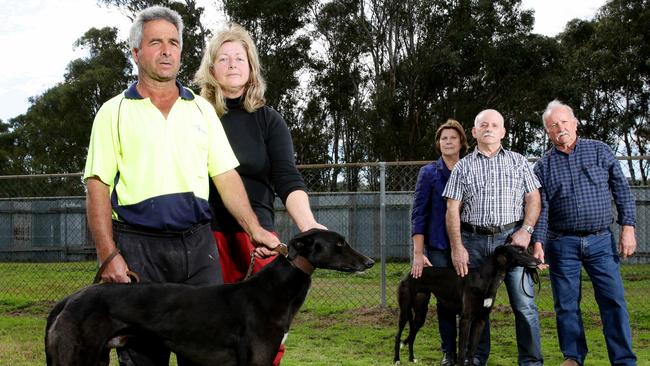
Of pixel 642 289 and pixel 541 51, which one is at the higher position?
pixel 541 51

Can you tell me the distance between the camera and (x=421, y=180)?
639 cm

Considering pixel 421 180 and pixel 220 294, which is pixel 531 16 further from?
pixel 220 294

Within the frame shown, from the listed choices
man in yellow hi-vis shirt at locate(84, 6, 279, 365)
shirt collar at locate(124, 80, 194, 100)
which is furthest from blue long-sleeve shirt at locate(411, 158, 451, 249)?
shirt collar at locate(124, 80, 194, 100)

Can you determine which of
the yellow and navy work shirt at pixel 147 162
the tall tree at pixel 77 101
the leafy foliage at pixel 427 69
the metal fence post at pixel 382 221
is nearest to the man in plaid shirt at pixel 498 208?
the yellow and navy work shirt at pixel 147 162

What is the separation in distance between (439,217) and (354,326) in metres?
2.83

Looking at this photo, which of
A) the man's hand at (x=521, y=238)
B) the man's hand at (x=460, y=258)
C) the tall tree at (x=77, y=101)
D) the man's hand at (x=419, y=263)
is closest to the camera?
the man's hand at (x=521, y=238)

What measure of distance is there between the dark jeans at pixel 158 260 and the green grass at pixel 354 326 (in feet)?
10.8

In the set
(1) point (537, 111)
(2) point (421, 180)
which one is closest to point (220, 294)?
(2) point (421, 180)

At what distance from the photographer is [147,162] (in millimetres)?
3033

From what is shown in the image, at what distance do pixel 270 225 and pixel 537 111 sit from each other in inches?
1038

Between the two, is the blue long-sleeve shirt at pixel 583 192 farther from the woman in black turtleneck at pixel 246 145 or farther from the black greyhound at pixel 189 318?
the black greyhound at pixel 189 318

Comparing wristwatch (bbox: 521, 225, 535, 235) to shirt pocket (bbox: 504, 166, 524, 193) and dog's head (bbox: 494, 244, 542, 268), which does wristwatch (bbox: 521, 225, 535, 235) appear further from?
shirt pocket (bbox: 504, 166, 524, 193)

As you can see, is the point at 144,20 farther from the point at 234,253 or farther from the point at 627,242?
the point at 627,242

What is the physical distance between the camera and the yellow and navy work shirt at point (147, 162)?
303cm
